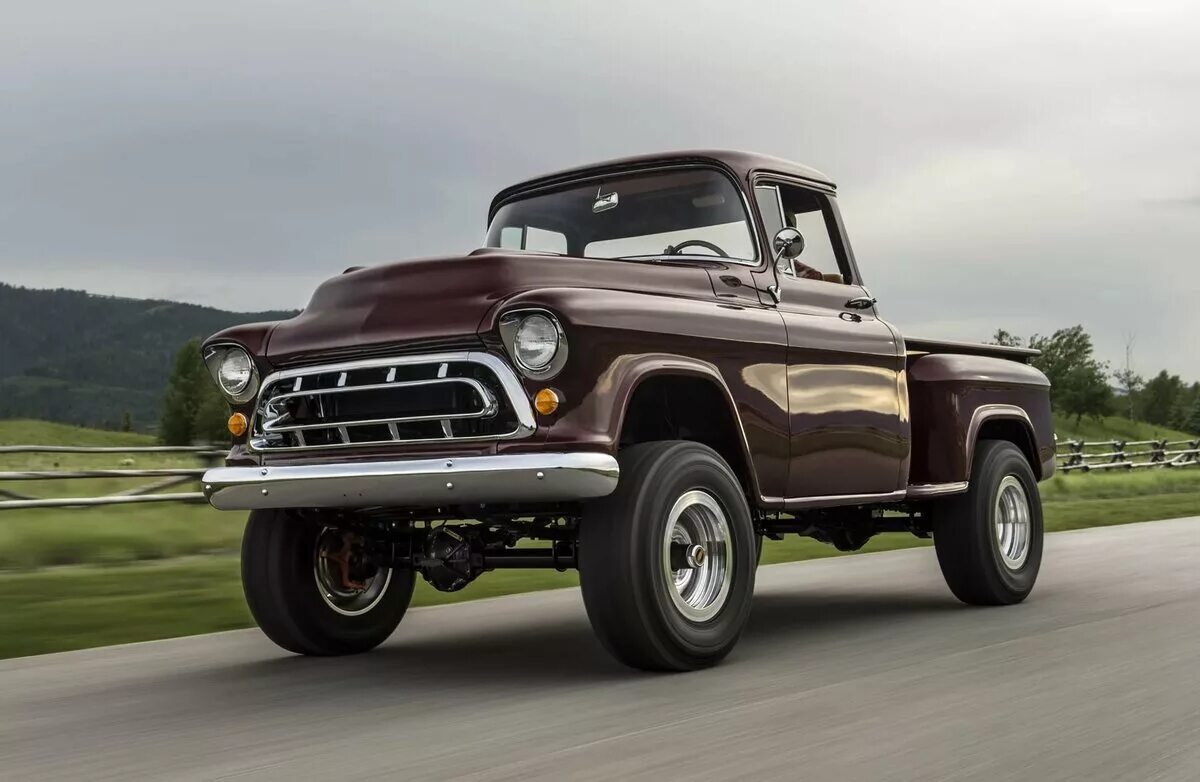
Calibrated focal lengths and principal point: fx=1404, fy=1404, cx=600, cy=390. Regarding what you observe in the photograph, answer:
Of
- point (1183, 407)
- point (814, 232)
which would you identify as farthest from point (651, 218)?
→ point (1183, 407)

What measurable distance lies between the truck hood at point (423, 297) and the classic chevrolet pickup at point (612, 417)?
0.04ft

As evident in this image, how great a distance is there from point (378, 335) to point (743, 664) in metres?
2.03

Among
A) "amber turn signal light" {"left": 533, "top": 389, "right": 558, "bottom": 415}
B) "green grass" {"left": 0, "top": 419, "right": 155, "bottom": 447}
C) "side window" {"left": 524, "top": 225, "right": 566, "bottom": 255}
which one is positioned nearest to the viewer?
"amber turn signal light" {"left": 533, "top": 389, "right": 558, "bottom": 415}

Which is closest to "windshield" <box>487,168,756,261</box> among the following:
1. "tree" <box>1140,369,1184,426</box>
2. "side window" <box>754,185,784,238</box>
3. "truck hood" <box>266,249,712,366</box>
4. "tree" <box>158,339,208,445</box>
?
"side window" <box>754,185,784,238</box>

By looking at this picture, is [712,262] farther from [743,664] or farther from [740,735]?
[740,735]

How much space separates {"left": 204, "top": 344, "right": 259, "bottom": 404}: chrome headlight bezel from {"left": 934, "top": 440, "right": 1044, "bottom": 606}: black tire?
4.02 meters

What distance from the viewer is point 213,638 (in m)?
7.23

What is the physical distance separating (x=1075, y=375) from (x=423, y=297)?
11680 cm

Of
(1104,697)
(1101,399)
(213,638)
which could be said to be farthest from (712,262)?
(1101,399)

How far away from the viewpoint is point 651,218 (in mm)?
7008

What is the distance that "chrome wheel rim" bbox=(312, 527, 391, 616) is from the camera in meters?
6.56

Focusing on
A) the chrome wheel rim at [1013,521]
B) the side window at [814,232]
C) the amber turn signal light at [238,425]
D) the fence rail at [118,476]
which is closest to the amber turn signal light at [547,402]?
the amber turn signal light at [238,425]

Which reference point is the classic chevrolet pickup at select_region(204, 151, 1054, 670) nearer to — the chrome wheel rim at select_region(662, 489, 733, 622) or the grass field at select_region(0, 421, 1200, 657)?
the chrome wheel rim at select_region(662, 489, 733, 622)

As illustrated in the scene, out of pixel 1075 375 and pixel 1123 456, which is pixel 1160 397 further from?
pixel 1123 456
